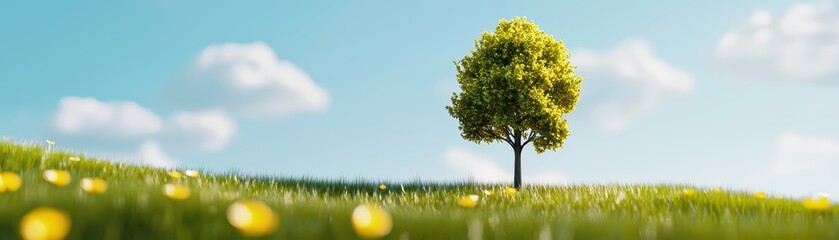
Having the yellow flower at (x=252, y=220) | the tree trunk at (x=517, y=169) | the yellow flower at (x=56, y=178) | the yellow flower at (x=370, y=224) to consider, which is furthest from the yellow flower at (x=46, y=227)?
the tree trunk at (x=517, y=169)

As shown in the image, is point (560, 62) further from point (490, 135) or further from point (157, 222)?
point (157, 222)

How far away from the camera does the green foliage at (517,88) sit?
17.6 metres

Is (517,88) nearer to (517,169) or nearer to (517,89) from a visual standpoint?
(517,89)

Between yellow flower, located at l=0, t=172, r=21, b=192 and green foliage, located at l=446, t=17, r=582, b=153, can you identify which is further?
green foliage, located at l=446, t=17, r=582, b=153

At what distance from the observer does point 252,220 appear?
3.10m

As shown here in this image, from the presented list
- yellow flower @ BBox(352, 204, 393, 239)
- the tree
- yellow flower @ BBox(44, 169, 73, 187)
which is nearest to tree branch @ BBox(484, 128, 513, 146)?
the tree

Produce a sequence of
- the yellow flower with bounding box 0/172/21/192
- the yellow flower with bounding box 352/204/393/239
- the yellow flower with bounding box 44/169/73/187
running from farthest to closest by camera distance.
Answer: the yellow flower with bounding box 44/169/73/187 < the yellow flower with bounding box 0/172/21/192 < the yellow flower with bounding box 352/204/393/239

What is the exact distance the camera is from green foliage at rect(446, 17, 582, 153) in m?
17.6

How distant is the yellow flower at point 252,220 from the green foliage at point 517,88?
47.6 feet

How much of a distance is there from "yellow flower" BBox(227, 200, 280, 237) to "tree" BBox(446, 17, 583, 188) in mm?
14472

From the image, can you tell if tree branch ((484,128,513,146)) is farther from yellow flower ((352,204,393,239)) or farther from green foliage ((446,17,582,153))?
yellow flower ((352,204,393,239))

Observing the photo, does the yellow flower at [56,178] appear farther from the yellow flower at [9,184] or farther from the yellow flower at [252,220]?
the yellow flower at [252,220]

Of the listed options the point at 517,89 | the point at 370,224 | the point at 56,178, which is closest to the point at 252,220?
the point at 370,224

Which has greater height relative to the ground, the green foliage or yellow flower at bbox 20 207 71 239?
the green foliage
